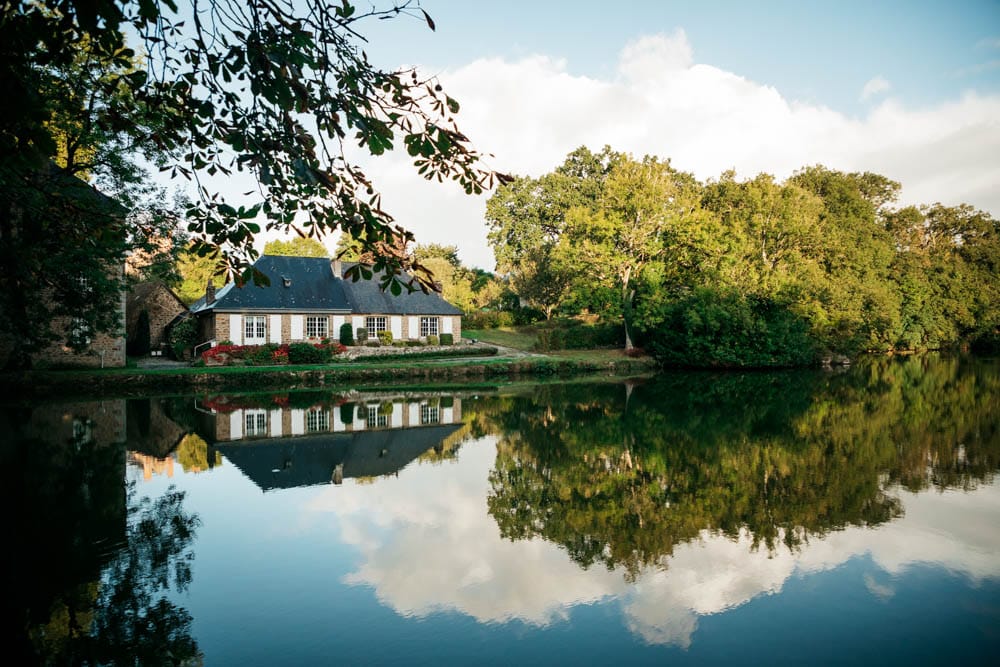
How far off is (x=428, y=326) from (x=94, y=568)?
98.5 feet

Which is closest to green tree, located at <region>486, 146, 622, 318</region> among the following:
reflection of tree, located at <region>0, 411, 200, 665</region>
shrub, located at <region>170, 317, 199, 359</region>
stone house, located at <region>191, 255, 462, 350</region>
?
stone house, located at <region>191, 255, 462, 350</region>

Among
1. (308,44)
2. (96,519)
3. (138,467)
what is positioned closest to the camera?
(308,44)

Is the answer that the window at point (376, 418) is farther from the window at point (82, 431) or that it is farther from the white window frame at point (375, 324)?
the white window frame at point (375, 324)

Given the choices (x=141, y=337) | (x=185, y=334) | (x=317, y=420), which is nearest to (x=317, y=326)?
(x=185, y=334)

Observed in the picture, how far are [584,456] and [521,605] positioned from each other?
5.10 meters

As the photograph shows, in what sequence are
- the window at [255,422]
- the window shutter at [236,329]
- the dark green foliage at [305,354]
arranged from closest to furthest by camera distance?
the window at [255,422], the dark green foliage at [305,354], the window shutter at [236,329]

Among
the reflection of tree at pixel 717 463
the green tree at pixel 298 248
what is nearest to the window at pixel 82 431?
the reflection of tree at pixel 717 463

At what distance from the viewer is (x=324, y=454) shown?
1009 centimetres

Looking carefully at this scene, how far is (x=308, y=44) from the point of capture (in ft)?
11.7

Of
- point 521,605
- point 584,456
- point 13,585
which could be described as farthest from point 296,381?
point 521,605

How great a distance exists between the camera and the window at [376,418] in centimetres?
1303

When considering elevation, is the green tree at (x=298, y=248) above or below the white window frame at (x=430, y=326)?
above

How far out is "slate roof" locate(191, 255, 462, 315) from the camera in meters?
30.2

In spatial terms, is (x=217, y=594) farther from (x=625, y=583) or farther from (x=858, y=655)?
(x=858, y=655)
